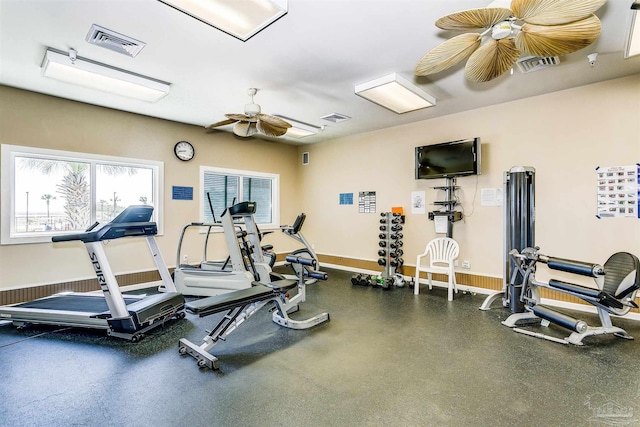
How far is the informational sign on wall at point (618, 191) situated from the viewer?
3502 millimetres

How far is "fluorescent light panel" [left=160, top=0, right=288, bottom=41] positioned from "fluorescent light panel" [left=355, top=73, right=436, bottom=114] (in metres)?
1.53

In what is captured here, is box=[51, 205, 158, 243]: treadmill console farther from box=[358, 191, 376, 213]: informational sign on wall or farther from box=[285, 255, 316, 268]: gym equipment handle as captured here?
box=[358, 191, 376, 213]: informational sign on wall

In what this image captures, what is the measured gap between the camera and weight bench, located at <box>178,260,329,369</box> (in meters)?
2.46

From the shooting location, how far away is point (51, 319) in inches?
126

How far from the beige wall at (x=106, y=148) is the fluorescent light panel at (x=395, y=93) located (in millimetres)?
3383

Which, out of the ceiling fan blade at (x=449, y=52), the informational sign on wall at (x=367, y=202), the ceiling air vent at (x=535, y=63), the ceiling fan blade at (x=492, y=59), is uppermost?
the ceiling air vent at (x=535, y=63)

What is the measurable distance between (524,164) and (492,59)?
2.45 metres

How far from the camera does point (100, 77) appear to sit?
3381 mm

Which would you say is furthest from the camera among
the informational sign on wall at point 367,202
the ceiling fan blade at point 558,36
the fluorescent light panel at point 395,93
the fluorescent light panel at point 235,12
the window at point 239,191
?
the informational sign on wall at point 367,202

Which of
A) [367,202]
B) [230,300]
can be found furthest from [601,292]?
[367,202]

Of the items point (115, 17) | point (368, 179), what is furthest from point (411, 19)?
point (368, 179)

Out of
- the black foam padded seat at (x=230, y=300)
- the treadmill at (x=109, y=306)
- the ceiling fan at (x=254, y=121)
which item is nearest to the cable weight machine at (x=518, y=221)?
the black foam padded seat at (x=230, y=300)

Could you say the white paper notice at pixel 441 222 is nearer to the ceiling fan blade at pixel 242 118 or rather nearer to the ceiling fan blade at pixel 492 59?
the ceiling fan blade at pixel 492 59

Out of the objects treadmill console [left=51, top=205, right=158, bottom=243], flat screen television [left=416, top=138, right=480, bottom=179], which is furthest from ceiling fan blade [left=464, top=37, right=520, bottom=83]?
treadmill console [left=51, top=205, right=158, bottom=243]
